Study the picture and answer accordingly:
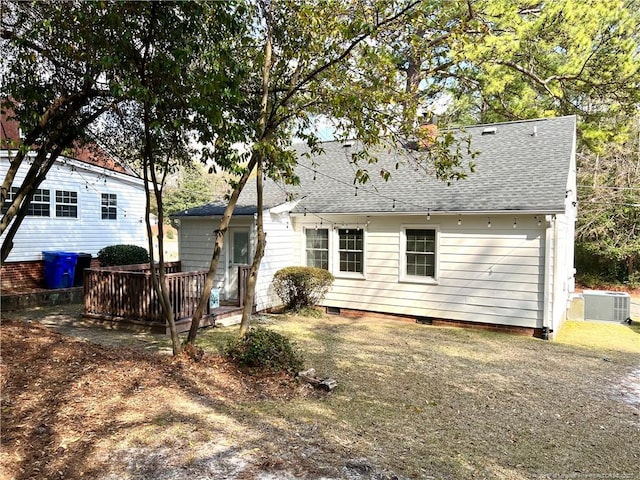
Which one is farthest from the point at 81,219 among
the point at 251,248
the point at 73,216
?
the point at 251,248

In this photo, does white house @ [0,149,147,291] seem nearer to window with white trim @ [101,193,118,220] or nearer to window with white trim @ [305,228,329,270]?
window with white trim @ [101,193,118,220]

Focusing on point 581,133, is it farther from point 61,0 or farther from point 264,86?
point 61,0

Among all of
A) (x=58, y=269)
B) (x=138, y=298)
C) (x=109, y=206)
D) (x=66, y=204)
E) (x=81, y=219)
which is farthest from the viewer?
(x=109, y=206)

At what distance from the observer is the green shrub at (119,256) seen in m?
13.7

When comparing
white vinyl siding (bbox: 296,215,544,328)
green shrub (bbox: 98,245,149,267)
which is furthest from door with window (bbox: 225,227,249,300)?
green shrub (bbox: 98,245,149,267)

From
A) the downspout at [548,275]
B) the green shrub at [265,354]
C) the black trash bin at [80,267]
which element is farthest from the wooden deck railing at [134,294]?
the downspout at [548,275]

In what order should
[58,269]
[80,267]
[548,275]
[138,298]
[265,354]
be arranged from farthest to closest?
[80,267]
[58,269]
[138,298]
[548,275]
[265,354]

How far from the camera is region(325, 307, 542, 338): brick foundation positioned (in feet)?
29.7

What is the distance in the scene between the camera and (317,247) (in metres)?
11.8

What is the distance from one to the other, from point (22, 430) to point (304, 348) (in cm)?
456

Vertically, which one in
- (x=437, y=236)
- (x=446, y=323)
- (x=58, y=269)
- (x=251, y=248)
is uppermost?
(x=437, y=236)

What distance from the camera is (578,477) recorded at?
3.52 metres

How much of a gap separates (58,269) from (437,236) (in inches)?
433

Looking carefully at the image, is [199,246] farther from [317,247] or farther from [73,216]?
[73,216]
